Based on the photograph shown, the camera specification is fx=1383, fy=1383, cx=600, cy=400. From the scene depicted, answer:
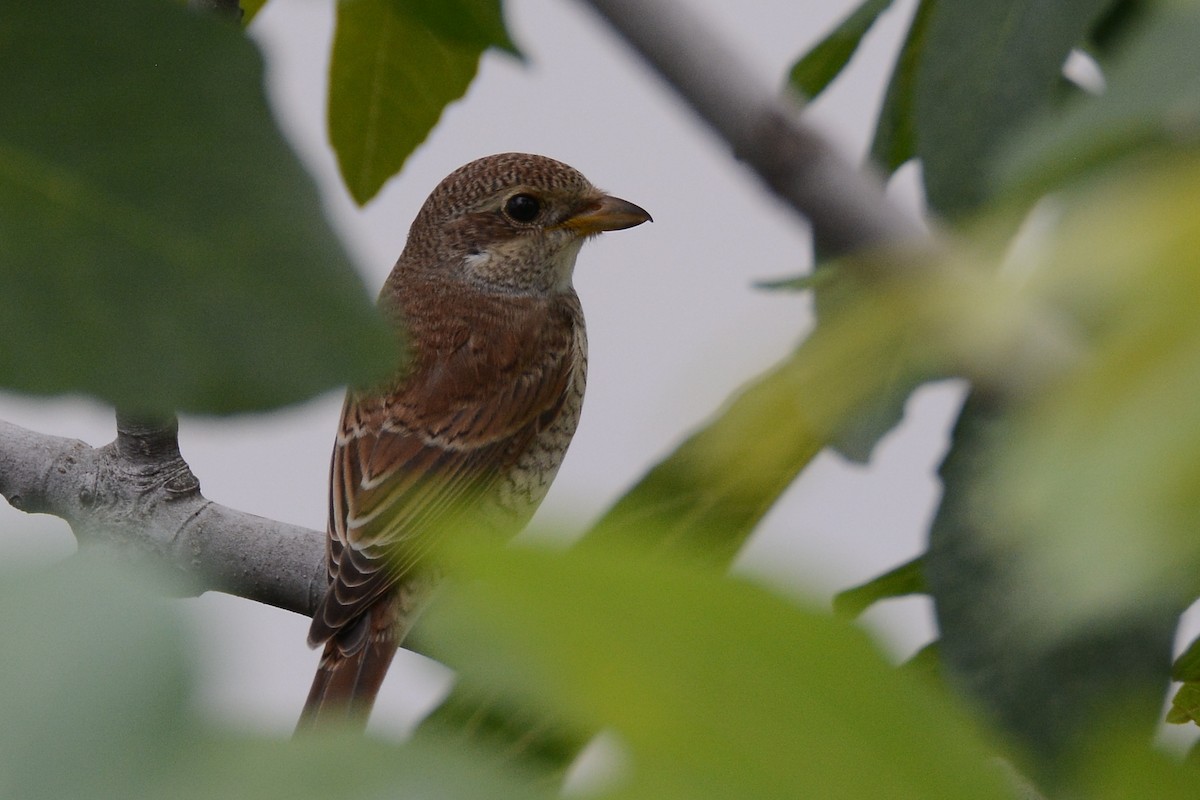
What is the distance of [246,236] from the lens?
21.0 inches

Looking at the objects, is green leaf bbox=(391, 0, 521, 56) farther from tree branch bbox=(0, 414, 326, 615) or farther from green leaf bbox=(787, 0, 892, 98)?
tree branch bbox=(0, 414, 326, 615)

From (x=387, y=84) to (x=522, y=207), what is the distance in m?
2.61

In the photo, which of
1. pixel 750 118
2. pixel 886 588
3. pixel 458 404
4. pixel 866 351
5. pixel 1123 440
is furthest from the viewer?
pixel 458 404

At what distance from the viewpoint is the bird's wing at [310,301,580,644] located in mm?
2863

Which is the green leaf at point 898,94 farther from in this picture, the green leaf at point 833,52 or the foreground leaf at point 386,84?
the foreground leaf at point 386,84

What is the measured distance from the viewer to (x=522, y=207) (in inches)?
149

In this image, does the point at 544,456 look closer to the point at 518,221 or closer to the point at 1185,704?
the point at 518,221

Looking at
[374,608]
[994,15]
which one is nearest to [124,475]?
[374,608]

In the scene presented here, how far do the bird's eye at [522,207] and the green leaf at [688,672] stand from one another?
3.53 meters

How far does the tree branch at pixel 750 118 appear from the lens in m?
0.50

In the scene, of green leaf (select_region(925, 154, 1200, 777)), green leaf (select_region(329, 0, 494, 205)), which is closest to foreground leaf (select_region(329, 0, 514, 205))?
green leaf (select_region(329, 0, 494, 205))

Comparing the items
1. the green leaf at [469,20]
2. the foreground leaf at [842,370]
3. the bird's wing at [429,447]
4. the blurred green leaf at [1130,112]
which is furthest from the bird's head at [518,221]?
the blurred green leaf at [1130,112]

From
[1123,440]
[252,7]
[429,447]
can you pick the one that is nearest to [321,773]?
[1123,440]

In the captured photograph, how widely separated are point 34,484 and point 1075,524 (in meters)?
1.90
